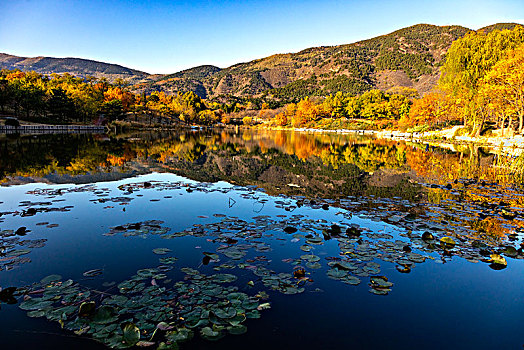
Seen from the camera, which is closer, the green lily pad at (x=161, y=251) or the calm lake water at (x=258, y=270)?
the calm lake water at (x=258, y=270)

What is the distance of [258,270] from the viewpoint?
18.4ft

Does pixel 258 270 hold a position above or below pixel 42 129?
below

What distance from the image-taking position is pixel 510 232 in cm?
787

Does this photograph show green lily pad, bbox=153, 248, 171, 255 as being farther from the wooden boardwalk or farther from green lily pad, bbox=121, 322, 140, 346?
the wooden boardwalk

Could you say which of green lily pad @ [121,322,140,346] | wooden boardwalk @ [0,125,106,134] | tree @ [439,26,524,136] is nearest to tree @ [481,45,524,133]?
tree @ [439,26,524,136]

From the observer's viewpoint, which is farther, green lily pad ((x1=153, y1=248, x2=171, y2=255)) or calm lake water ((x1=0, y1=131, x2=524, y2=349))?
green lily pad ((x1=153, y1=248, x2=171, y2=255))

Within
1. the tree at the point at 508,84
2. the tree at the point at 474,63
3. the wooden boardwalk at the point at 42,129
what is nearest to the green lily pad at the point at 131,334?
the tree at the point at 508,84

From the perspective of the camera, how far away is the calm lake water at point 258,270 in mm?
3908

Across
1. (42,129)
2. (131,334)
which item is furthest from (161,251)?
(42,129)

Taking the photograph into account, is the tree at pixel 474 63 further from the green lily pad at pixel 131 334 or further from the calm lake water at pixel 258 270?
the green lily pad at pixel 131 334

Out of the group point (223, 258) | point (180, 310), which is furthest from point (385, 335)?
point (223, 258)

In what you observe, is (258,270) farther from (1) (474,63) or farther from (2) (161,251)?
(1) (474,63)

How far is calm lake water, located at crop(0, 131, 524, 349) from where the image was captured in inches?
154

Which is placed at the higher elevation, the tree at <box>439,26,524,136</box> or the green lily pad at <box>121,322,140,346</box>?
the tree at <box>439,26,524,136</box>
